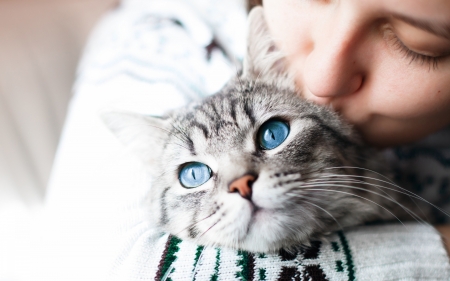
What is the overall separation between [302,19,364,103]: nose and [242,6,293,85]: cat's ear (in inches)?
6.2

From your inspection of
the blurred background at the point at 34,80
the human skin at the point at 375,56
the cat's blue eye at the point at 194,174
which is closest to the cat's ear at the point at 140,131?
the cat's blue eye at the point at 194,174

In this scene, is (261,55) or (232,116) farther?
(261,55)

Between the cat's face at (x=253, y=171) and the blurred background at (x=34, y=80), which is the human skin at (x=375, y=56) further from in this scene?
the blurred background at (x=34, y=80)

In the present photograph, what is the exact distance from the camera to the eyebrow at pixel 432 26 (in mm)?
583

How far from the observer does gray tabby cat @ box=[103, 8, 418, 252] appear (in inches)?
26.8

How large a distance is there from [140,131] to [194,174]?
0.24m

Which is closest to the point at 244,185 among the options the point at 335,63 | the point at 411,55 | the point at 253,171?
the point at 253,171

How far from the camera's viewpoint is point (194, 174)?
0.82m

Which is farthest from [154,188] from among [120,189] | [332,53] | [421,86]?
[421,86]

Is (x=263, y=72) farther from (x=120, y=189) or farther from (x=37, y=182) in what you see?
(x=37, y=182)

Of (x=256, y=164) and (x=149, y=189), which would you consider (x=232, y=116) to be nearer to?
(x=256, y=164)

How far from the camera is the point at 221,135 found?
2.61 feet

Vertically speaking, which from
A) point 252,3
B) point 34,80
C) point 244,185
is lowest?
point 244,185

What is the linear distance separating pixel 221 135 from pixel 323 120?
9.9 inches
